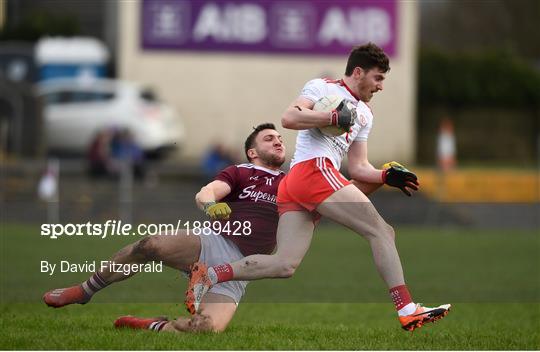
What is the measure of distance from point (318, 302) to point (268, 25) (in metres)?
19.3

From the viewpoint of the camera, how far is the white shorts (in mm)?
8672

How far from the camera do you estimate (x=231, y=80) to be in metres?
32.5

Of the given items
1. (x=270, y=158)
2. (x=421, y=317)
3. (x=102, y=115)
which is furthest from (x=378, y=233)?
(x=102, y=115)

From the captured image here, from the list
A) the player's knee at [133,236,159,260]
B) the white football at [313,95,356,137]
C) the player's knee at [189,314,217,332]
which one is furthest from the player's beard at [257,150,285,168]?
the player's knee at [189,314,217,332]

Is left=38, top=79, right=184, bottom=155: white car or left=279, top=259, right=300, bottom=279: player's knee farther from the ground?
left=279, top=259, right=300, bottom=279: player's knee

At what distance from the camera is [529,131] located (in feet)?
123

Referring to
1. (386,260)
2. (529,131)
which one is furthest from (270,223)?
(529,131)

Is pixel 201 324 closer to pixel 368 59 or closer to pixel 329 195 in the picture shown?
pixel 329 195

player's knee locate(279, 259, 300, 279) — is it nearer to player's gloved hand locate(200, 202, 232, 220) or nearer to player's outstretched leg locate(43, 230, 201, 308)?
player's gloved hand locate(200, 202, 232, 220)

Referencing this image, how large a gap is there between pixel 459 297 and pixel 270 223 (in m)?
5.04

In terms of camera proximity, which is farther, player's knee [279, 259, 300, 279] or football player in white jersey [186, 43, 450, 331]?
player's knee [279, 259, 300, 279]

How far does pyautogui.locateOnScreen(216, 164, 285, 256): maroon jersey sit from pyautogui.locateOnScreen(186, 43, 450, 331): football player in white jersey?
232 mm

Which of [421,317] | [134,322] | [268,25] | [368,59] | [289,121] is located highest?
[368,59]

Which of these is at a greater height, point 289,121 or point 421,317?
point 289,121
